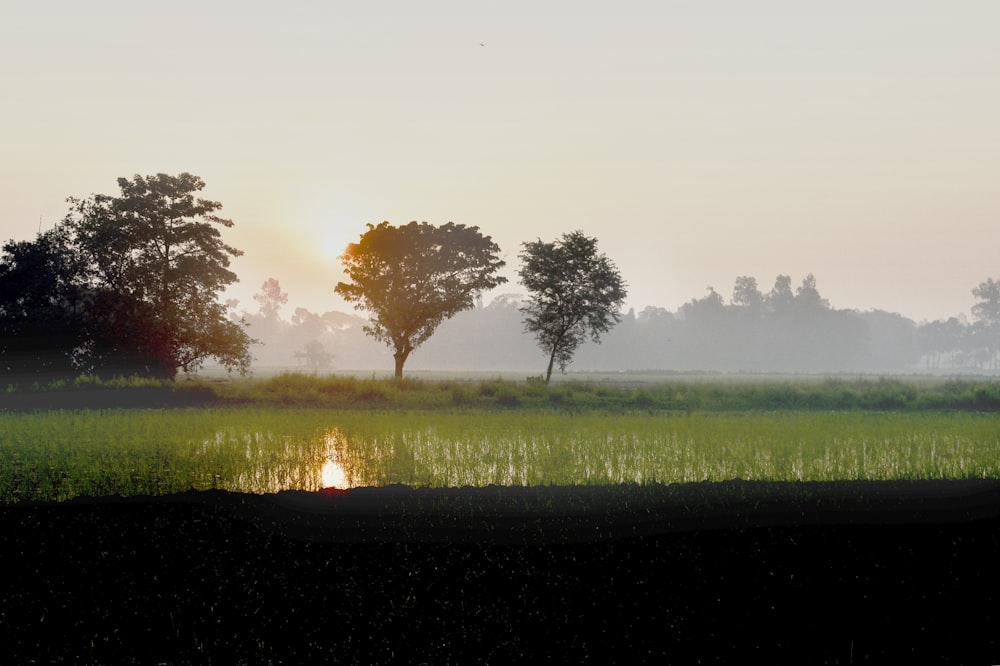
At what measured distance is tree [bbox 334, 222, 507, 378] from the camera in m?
50.0

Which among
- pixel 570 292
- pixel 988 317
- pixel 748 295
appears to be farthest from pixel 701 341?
pixel 570 292

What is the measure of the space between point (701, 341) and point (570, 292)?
316 ft

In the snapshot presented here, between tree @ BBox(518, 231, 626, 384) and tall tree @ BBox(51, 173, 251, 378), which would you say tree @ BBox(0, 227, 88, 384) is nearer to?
tall tree @ BBox(51, 173, 251, 378)

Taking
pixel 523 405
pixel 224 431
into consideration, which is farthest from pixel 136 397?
pixel 523 405

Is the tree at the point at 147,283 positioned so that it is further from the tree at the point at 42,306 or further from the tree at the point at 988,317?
the tree at the point at 988,317

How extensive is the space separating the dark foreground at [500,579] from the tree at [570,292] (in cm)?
3802

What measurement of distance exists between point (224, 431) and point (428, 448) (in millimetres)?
6960

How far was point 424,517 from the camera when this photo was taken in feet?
32.4

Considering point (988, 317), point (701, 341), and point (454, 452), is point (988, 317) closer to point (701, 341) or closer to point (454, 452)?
point (701, 341)

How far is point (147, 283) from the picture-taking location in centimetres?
4019

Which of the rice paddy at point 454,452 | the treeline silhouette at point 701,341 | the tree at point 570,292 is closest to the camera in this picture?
the rice paddy at point 454,452

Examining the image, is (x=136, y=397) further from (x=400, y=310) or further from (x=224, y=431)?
(x=400, y=310)

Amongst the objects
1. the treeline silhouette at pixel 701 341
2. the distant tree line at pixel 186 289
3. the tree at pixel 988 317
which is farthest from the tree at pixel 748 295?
the distant tree line at pixel 186 289

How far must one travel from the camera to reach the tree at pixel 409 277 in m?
50.0
